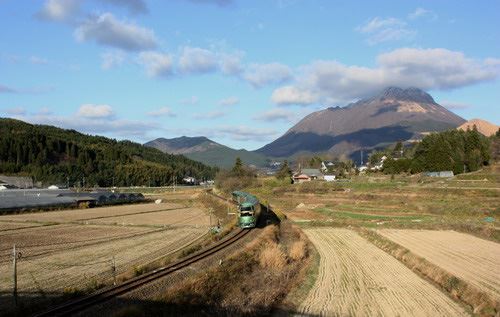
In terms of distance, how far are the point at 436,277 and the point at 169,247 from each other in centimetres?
1815

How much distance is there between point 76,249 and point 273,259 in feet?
47.2

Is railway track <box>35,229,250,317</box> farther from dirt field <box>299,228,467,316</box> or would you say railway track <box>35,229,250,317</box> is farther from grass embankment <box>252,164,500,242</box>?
grass embankment <box>252,164,500,242</box>

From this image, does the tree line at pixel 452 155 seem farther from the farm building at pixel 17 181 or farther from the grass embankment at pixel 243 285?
the farm building at pixel 17 181

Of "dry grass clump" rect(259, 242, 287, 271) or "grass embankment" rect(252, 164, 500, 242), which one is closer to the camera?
"dry grass clump" rect(259, 242, 287, 271)

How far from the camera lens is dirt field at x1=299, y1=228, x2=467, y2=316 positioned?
62.5 feet

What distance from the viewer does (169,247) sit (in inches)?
1363

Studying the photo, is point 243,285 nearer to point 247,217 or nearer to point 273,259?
point 273,259

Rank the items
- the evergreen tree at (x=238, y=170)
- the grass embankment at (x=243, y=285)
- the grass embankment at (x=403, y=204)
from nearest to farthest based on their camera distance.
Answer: the grass embankment at (x=243, y=285), the grass embankment at (x=403, y=204), the evergreen tree at (x=238, y=170)

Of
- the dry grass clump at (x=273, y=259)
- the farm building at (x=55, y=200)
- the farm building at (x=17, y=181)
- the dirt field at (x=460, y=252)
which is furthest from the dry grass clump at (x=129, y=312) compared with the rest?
the farm building at (x=17, y=181)

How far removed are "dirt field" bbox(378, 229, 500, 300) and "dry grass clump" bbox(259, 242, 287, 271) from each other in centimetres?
874

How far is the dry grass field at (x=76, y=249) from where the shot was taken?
21781 mm

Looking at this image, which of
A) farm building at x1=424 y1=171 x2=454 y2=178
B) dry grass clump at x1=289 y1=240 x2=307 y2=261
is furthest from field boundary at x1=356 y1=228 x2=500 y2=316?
farm building at x1=424 y1=171 x2=454 y2=178

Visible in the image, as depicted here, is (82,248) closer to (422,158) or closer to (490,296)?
(490,296)

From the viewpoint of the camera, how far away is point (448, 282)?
913 inches
